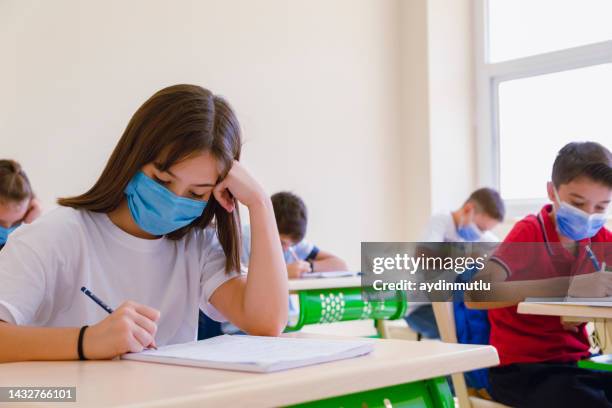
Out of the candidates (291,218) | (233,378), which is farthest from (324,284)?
(233,378)

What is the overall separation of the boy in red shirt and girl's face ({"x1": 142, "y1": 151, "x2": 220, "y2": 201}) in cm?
109

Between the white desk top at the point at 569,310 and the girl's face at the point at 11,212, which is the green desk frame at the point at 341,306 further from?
the girl's face at the point at 11,212

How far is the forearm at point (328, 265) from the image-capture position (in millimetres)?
4034

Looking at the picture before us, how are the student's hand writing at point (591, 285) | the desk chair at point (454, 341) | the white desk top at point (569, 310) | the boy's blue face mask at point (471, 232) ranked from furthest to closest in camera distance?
the boy's blue face mask at point (471, 232) < the desk chair at point (454, 341) < the student's hand writing at point (591, 285) < the white desk top at point (569, 310)

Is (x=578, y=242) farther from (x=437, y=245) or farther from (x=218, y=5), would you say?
(x=218, y=5)

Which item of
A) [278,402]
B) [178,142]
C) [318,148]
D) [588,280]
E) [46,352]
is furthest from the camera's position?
[318,148]

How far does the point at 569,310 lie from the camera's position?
1.75 meters

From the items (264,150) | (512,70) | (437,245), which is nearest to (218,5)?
(264,150)

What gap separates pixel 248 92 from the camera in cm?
458

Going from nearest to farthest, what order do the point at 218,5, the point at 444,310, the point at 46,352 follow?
1. the point at 46,352
2. the point at 444,310
3. the point at 218,5

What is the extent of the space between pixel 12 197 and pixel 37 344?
2232 millimetres

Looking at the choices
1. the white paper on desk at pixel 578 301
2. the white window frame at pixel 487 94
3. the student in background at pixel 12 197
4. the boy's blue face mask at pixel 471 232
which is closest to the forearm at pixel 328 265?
the boy's blue face mask at pixel 471 232

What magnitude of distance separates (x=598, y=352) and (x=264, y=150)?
287 centimetres

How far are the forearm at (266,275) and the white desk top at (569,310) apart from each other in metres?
0.76
